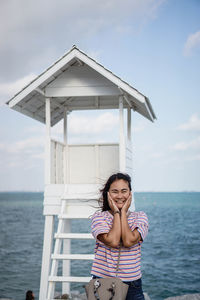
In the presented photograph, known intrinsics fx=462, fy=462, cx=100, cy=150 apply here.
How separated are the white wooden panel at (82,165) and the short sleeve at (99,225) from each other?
707 cm

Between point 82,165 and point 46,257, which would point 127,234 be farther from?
point 82,165

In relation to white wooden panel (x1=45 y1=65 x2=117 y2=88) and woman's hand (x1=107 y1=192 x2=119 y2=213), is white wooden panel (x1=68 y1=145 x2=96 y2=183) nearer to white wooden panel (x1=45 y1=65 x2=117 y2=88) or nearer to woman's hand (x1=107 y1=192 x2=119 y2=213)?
white wooden panel (x1=45 y1=65 x2=117 y2=88)

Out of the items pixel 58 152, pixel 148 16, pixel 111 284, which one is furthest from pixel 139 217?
→ pixel 148 16

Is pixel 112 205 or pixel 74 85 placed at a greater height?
pixel 74 85

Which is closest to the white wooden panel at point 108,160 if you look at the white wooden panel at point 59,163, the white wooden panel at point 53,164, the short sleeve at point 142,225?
the white wooden panel at point 59,163

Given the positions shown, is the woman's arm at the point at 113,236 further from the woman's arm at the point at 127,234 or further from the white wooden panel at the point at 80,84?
the white wooden panel at the point at 80,84

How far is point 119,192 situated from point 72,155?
7162 mm

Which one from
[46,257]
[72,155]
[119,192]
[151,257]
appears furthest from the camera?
[151,257]

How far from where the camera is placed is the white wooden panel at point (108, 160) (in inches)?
418

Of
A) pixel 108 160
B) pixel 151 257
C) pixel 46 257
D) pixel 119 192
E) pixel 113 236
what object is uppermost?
pixel 108 160

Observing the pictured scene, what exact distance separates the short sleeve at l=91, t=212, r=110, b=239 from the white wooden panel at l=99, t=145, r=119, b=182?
695cm

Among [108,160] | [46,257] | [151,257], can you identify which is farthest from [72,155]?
[151,257]

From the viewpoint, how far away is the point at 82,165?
1074cm

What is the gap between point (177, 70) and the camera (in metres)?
58.2
